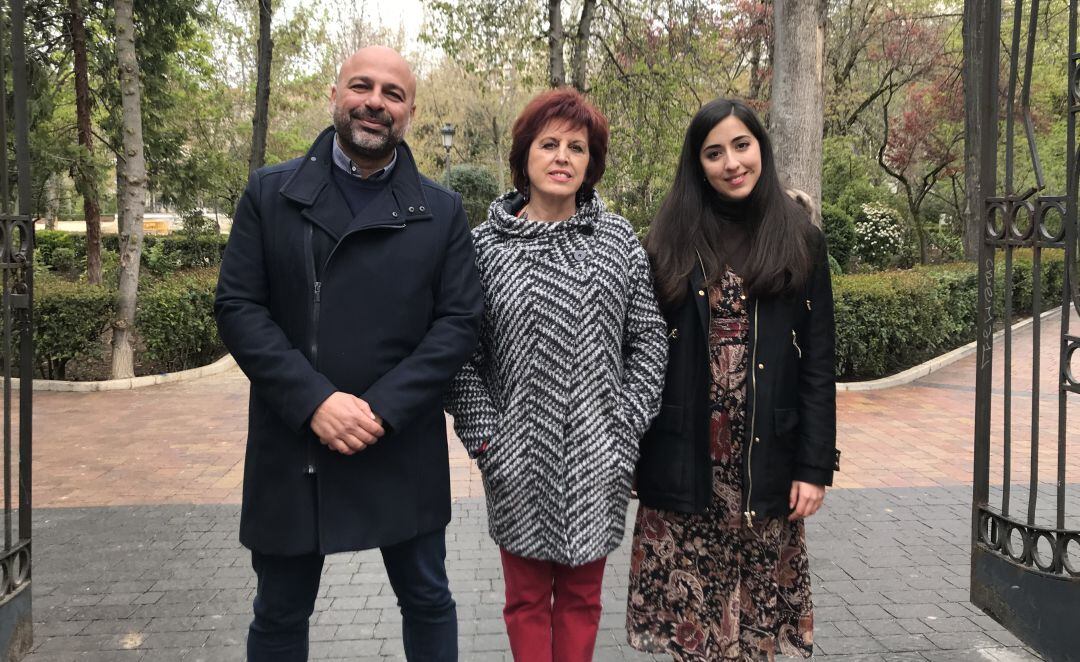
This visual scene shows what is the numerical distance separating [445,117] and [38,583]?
96.0 ft

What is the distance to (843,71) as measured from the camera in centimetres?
2002

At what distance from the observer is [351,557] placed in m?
4.53

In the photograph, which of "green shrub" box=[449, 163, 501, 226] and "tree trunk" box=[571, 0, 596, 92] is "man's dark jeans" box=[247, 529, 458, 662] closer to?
"tree trunk" box=[571, 0, 596, 92]

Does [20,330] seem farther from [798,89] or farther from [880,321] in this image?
[880,321]

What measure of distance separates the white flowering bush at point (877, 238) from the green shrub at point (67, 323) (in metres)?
13.6

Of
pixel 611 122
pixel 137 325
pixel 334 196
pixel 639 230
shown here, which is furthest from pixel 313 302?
pixel 639 230

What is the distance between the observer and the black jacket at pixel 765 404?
262 centimetres

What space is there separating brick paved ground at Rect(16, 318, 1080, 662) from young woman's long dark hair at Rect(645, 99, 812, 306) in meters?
1.69

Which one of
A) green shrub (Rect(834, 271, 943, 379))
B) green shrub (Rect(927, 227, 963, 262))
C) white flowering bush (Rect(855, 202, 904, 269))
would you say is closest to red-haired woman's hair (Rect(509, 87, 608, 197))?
green shrub (Rect(834, 271, 943, 379))

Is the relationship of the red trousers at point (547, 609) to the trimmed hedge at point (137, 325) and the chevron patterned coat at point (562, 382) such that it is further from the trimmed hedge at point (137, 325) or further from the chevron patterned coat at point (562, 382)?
the trimmed hedge at point (137, 325)

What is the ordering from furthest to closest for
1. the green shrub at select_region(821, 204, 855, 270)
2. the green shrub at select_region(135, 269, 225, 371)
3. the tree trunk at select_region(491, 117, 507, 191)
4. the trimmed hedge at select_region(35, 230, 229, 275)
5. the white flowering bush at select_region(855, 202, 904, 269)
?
1. the tree trunk at select_region(491, 117, 507, 191)
2. the trimmed hedge at select_region(35, 230, 229, 275)
3. the white flowering bush at select_region(855, 202, 904, 269)
4. the green shrub at select_region(821, 204, 855, 270)
5. the green shrub at select_region(135, 269, 225, 371)

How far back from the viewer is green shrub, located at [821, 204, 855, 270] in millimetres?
16281

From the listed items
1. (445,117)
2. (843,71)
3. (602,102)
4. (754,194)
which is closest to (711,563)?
(754,194)

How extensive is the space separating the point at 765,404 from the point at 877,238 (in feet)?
51.7
